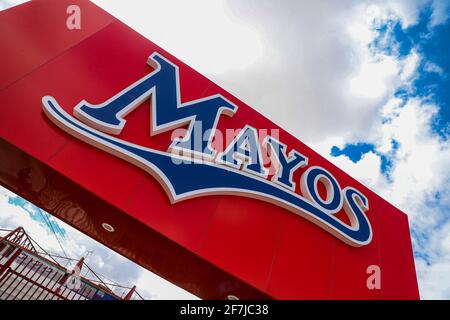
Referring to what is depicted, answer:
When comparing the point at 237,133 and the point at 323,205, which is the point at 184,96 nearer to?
the point at 237,133

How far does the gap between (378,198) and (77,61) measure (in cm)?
736

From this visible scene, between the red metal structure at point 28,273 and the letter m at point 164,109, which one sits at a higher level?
the letter m at point 164,109

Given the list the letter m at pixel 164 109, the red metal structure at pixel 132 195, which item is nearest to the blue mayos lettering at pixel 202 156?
the letter m at pixel 164 109

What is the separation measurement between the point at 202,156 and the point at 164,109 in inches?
42.7

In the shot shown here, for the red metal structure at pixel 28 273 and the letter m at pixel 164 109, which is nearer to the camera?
the letter m at pixel 164 109

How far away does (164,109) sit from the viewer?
16.9 feet

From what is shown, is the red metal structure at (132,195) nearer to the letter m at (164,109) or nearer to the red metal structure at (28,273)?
the letter m at (164,109)

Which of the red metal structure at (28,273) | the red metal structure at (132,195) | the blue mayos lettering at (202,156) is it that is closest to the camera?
the red metal structure at (132,195)

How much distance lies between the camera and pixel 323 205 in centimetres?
592

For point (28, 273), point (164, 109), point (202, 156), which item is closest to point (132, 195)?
point (202, 156)

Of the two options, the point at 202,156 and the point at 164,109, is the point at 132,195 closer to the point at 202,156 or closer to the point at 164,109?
the point at 202,156

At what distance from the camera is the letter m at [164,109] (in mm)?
4391

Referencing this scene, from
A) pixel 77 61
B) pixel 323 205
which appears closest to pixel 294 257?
pixel 323 205

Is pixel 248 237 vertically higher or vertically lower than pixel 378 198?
lower
